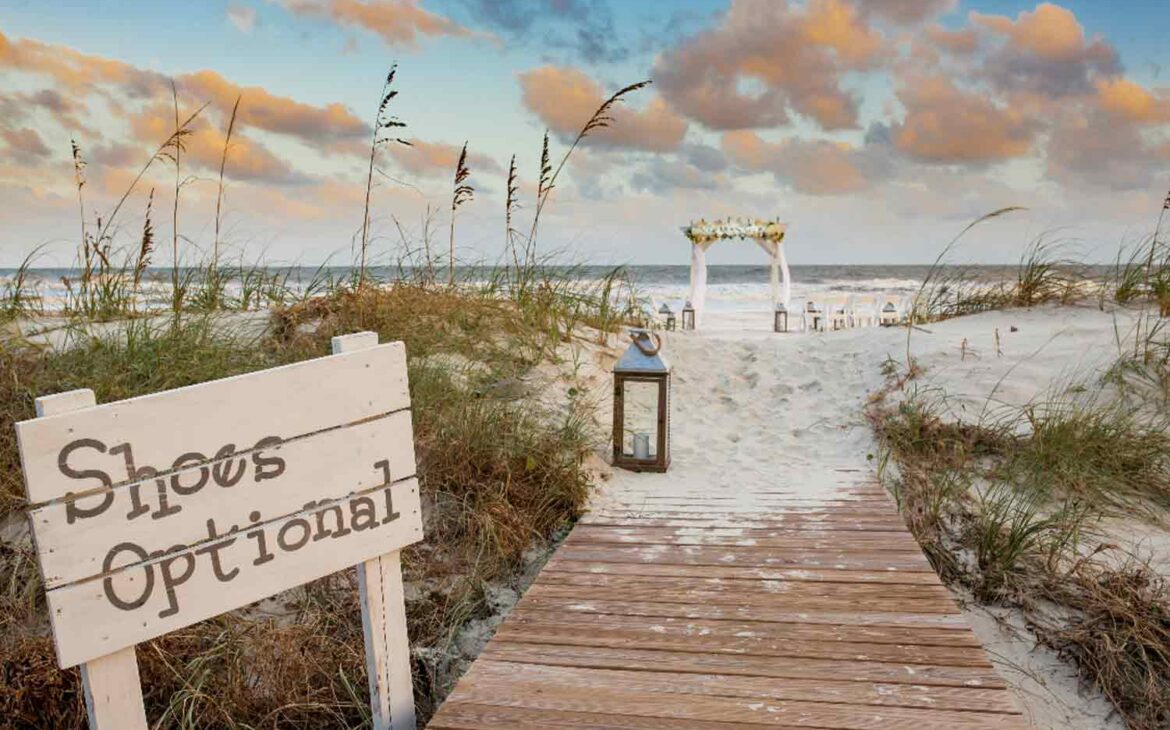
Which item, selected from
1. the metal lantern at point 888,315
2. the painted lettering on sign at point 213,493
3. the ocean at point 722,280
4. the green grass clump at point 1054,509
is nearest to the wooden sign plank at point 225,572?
the painted lettering on sign at point 213,493

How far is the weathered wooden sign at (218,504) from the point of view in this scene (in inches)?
67.3

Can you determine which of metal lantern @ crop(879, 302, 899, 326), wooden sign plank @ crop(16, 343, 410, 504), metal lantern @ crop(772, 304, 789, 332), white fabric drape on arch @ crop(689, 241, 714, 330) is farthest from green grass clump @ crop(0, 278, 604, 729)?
metal lantern @ crop(879, 302, 899, 326)

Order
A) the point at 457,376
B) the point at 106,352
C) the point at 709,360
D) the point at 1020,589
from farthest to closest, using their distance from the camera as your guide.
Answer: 1. the point at 709,360
2. the point at 457,376
3. the point at 106,352
4. the point at 1020,589

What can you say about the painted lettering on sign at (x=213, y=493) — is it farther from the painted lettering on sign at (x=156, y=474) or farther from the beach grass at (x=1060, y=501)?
the beach grass at (x=1060, y=501)

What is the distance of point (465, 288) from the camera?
634 cm

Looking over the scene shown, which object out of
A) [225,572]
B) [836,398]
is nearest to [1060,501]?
[836,398]

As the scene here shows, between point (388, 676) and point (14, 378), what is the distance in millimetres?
3189

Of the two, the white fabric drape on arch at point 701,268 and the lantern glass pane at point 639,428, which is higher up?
the white fabric drape on arch at point 701,268

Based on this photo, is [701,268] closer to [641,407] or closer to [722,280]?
[641,407]

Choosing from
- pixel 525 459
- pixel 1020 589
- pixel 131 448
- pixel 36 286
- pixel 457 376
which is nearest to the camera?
pixel 131 448

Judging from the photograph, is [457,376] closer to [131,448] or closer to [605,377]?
[605,377]

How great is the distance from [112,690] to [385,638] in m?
0.71

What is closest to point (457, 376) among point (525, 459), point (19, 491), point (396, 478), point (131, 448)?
point (525, 459)

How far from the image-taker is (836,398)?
Result: 6.45 m
